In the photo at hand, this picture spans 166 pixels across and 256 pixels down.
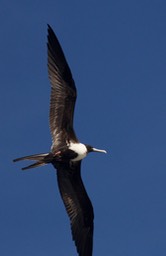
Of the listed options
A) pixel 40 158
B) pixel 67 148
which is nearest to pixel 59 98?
pixel 67 148

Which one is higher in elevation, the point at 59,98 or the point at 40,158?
the point at 59,98

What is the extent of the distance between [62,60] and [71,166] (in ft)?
8.94

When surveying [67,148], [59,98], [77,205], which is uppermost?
[59,98]

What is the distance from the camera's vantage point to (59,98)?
16.6 meters

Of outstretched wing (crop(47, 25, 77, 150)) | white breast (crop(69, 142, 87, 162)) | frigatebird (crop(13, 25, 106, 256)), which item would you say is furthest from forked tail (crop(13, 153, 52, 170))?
white breast (crop(69, 142, 87, 162))

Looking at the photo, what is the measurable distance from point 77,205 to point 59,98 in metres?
2.83

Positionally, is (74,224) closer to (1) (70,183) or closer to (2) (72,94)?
(1) (70,183)

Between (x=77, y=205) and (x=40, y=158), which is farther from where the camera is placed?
(x=77, y=205)

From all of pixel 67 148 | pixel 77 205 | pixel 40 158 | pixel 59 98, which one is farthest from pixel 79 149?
pixel 77 205

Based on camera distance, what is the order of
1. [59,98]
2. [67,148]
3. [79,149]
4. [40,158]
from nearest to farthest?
1. [40,158]
2. [67,148]
3. [79,149]
4. [59,98]

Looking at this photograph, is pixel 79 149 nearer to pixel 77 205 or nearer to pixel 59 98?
pixel 59 98

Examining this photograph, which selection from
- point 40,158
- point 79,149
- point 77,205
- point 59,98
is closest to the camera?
point 40,158

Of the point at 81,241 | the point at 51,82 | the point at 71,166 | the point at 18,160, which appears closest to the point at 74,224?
the point at 81,241

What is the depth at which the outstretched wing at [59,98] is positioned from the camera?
1647 cm
